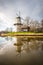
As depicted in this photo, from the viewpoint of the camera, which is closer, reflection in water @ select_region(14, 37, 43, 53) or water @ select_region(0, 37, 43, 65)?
water @ select_region(0, 37, 43, 65)

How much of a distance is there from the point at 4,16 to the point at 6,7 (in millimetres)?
464

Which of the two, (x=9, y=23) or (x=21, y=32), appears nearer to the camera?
(x=9, y=23)

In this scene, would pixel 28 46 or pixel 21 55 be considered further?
pixel 28 46

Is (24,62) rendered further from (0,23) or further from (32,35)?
(32,35)

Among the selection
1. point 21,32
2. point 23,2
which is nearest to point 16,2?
point 23,2

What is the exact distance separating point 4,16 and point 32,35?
2.52 meters

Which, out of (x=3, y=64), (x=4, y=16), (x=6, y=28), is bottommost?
(x=3, y=64)

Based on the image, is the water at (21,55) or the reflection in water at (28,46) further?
the reflection in water at (28,46)

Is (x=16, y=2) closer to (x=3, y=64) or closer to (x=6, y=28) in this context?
(x=6, y=28)

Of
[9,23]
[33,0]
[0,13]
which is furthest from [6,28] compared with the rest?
[33,0]

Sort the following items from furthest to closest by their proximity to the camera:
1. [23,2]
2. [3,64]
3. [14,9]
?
[14,9] → [23,2] → [3,64]

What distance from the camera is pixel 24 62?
206 cm

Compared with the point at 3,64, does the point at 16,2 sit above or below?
above

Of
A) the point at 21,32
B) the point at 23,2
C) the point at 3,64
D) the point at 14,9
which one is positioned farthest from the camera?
the point at 21,32
